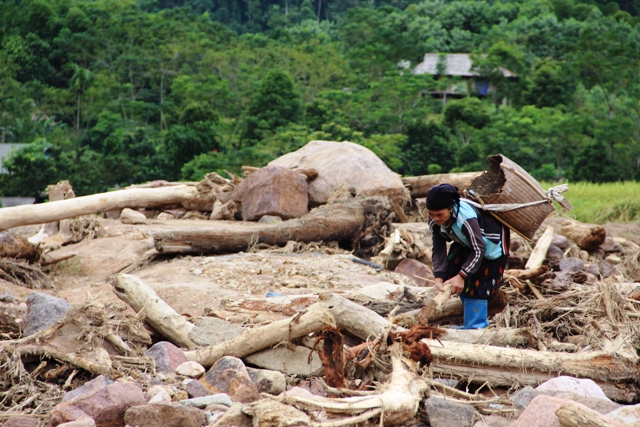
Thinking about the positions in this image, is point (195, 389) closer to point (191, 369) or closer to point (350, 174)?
point (191, 369)

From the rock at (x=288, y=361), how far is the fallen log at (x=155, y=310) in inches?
20.1

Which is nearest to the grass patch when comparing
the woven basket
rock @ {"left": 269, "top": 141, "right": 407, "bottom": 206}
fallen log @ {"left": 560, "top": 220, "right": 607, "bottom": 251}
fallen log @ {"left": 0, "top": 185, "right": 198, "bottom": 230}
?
fallen log @ {"left": 560, "top": 220, "right": 607, "bottom": 251}

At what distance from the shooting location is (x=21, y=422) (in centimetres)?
328

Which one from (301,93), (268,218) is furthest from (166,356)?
(301,93)

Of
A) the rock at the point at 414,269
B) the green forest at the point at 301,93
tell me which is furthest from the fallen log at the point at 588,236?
the green forest at the point at 301,93

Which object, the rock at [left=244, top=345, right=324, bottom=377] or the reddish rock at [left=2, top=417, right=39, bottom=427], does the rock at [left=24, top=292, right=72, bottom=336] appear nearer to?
the reddish rock at [left=2, top=417, right=39, bottom=427]

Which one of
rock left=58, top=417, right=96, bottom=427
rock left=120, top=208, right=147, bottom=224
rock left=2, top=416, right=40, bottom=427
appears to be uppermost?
rock left=58, top=417, right=96, bottom=427

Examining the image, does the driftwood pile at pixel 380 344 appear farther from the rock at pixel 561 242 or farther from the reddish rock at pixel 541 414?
the rock at pixel 561 242

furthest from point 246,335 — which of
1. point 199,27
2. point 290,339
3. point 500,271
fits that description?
point 199,27

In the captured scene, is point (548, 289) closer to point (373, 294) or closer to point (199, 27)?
point (373, 294)

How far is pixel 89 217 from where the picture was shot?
902cm

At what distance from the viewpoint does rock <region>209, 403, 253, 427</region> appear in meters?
3.14

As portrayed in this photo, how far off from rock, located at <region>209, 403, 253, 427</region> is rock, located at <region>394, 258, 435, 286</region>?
3.92 metres

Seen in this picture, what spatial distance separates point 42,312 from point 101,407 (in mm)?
1365
